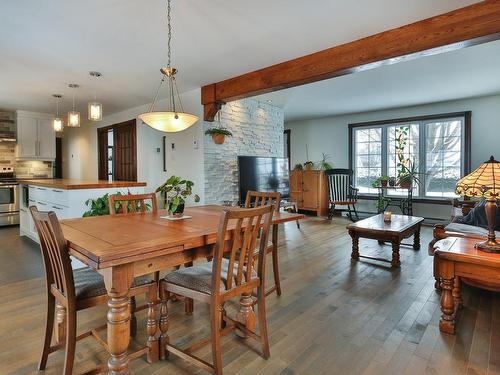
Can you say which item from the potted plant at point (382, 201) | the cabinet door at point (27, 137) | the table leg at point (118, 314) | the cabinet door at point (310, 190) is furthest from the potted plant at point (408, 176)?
the cabinet door at point (27, 137)

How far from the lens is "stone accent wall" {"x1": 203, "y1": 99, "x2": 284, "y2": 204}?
499 cm

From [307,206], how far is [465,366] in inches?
219

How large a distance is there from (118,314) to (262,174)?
4210 millimetres

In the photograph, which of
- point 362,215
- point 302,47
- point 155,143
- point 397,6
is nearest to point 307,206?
point 362,215

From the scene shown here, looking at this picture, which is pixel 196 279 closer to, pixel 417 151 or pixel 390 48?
pixel 390 48

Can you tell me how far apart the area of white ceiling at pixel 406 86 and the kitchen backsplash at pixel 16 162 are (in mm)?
5299

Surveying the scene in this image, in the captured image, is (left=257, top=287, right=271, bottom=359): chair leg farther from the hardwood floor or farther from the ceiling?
the ceiling

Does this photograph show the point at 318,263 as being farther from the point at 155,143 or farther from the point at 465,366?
the point at 155,143

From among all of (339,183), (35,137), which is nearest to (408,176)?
(339,183)

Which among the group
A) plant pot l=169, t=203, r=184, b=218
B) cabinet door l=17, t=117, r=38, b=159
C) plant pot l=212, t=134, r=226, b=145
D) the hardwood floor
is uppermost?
cabinet door l=17, t=117, r=38, b=159

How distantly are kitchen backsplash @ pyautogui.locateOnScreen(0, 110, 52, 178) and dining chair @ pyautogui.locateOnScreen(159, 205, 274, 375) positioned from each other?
6.59 m

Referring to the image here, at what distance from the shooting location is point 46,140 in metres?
6.84

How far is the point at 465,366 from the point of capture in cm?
179

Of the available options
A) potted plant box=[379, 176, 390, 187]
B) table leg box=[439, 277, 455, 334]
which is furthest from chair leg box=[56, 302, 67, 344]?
potted plant box=[379, 176, 390, 187]
